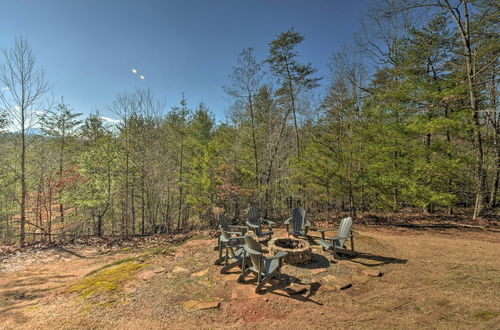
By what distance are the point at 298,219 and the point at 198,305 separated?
11.0ft

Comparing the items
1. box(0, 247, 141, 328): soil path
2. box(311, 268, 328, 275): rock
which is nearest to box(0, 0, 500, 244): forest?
box(0, 247, 141, 328): soil path

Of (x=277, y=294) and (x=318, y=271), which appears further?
(x=318, y=271)

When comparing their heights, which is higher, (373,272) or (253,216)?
(253,216)

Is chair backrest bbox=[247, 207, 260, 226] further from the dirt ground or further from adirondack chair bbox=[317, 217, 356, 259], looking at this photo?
adirondack chair bbox=[317, 217, 356, 259]

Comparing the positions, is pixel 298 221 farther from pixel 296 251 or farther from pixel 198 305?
pixel 198 305

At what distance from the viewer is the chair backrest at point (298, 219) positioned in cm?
538

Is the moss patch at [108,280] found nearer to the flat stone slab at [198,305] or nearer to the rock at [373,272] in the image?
the flat stone slab at [198,305]

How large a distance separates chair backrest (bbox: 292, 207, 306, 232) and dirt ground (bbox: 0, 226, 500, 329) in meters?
0.87

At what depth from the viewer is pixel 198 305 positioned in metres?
2.82

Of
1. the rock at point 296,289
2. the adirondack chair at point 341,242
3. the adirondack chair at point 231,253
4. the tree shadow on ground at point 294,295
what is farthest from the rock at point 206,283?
the adirondack chair at point 341,242

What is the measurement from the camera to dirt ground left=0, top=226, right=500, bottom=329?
244 cm

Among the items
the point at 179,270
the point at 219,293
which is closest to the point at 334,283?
the point at 219,293

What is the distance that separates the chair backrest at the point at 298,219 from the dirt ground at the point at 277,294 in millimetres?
868

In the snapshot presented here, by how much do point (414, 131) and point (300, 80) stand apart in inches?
216
